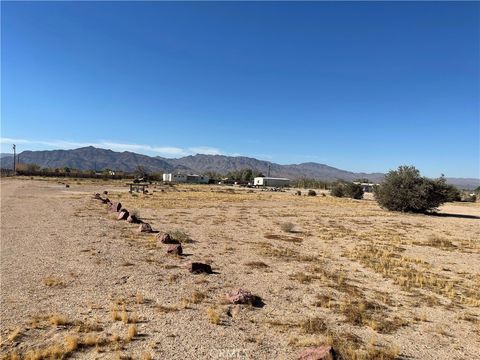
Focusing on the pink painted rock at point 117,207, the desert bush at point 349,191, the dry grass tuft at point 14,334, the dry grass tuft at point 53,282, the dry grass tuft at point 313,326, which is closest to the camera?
the dry grass tuft at point 14,334

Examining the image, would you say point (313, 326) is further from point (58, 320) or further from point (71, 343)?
point (58, 320)

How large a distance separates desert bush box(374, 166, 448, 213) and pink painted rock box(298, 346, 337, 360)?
3422 cm

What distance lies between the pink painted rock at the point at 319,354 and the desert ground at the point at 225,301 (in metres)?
0.44

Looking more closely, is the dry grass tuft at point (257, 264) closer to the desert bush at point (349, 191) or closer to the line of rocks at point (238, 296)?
the line of rocks at point (238, 296)

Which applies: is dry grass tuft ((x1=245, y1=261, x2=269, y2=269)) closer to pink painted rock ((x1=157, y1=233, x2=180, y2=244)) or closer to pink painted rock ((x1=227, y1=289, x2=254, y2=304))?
pink painted rock ((x1=227, y1=289, x2=254, y2=304))

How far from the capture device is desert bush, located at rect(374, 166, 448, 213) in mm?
36969

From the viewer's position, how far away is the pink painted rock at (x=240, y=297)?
894 cm

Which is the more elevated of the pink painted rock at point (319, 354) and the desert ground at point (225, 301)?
the pink painted rock at point (319, 354)

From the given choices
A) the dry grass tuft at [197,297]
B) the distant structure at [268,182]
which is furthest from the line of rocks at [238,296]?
Answer: the distant structure at [268,182]

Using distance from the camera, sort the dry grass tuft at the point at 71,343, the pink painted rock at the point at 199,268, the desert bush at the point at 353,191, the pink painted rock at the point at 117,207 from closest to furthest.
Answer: the dry grass tuft at the point at 71,343 < the pink painted rock at the point at 199,268 < the pink painted rock at the point at 117,207 < the desert bush at the point at 353,191

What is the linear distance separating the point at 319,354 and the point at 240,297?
10.8 ft

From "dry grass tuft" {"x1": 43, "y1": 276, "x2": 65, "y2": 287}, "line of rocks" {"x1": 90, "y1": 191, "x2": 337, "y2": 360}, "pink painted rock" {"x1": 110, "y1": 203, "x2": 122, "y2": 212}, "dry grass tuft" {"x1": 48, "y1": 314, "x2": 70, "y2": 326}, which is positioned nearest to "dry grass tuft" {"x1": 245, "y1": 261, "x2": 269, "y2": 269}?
"line of rocks" {"x1": 90, "y1": 191, "x2": 337, "y2": 360}

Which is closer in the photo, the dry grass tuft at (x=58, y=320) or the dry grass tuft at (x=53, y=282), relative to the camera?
the dry grass tuft at (x=58, y=320)

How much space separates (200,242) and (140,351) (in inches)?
418
